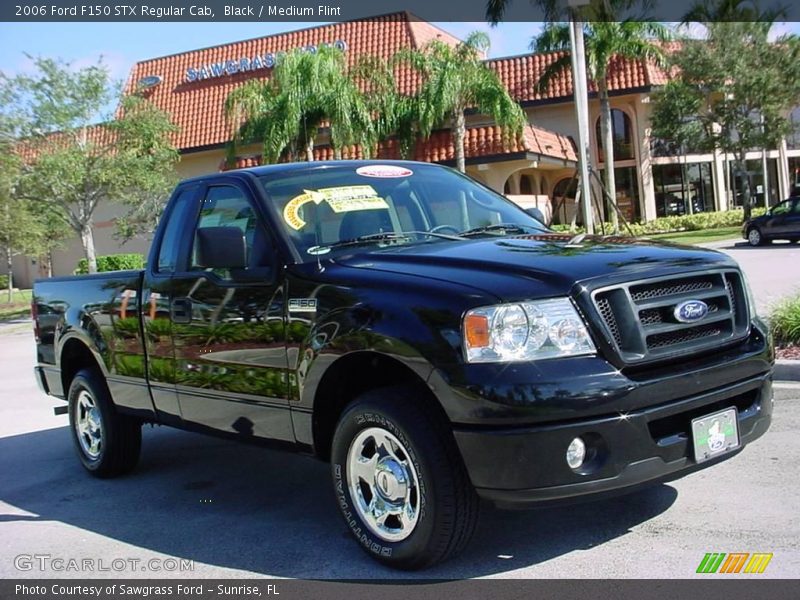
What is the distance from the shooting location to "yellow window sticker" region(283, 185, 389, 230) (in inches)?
191

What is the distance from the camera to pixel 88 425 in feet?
21.6

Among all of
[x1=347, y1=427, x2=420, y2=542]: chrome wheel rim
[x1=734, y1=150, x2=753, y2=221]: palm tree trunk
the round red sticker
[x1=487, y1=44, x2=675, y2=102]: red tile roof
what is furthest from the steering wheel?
[x1=734, y1=150, x2=753, y2=221]: palm tree trunk

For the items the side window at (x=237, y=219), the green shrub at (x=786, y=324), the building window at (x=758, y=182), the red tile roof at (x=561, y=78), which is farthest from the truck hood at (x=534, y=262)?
the building window at (x=758, y=182)

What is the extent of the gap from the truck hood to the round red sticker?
0.81m

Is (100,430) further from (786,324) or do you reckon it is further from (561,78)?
(561,78)

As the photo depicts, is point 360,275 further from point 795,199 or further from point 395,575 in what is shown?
point 795,199

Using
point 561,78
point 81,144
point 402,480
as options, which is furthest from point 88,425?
point 561,78

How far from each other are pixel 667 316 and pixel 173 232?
327cm

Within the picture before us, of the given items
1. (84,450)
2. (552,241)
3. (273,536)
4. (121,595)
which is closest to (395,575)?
(273,536)

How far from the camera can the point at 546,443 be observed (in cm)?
355

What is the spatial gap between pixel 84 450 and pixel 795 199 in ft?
76.1

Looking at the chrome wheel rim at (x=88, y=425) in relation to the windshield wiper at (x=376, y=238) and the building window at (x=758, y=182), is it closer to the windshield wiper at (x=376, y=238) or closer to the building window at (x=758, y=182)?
the windshield wiper at (x=376, y=238)

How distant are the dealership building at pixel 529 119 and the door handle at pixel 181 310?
2647 cm

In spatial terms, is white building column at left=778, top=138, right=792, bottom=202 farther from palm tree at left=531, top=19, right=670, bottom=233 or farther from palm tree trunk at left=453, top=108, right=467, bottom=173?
palm tree trunk at left=453, top=108, right=467, bottom=173
